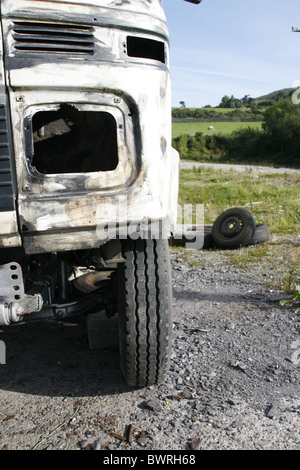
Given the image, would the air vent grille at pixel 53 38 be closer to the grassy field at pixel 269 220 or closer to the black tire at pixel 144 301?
the black tire at pixel 144 301

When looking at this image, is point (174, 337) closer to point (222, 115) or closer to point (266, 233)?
point (266, 233)

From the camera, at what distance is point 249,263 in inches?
241

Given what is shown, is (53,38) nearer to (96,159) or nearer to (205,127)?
(96,159)

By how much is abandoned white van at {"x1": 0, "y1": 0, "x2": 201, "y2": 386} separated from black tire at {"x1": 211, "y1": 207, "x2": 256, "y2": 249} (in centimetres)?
431

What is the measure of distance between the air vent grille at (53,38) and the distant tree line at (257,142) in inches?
1916

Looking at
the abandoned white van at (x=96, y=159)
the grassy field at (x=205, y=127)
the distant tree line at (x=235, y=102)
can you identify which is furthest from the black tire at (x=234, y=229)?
the distant tree line at (x=235, y=102)

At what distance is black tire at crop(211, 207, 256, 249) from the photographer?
7.00m

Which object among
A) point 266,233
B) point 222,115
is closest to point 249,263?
point 266,233

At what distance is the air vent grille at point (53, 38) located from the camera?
2.26 meters

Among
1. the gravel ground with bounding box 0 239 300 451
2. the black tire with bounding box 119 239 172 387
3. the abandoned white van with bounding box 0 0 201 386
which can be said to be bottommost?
the gravel ground with bounding box 0 239 300 451

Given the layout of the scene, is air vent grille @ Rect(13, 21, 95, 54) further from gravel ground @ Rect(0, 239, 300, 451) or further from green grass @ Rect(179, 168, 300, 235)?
green grass @ Rect(179, 168, 300, 235)

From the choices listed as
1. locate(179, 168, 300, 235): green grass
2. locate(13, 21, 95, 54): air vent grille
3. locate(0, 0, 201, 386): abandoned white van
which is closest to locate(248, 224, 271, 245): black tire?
locate(179, 168, 300, 235): green grass
